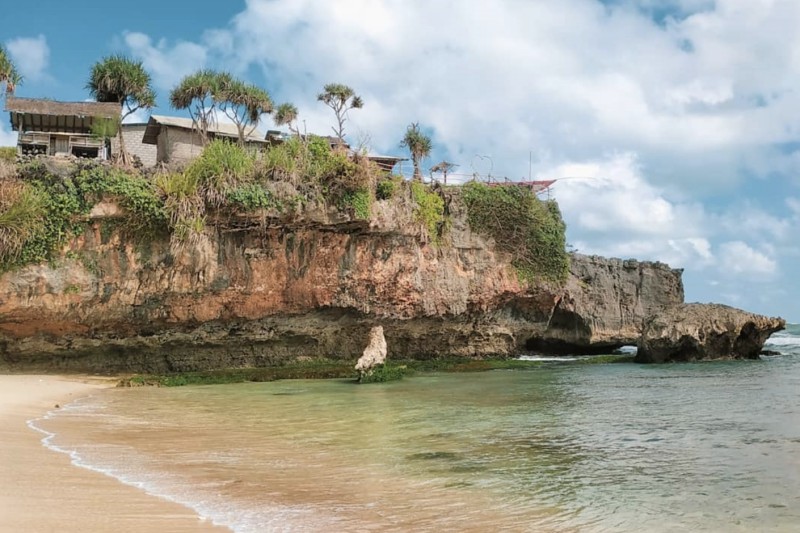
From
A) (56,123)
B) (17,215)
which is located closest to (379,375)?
(17,215)

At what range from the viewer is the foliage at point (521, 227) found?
2692 cm

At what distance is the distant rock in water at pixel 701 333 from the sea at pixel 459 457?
39.3ft

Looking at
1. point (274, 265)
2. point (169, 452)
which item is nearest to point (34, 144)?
point (274, 265)

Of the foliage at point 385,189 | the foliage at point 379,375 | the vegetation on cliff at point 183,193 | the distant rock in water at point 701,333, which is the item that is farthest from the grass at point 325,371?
the foliage at point 385,189

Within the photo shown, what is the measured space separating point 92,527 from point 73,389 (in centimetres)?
1302

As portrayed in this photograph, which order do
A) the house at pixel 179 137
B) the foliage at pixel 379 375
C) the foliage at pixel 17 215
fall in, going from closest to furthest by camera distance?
1. the foliage at pixel 17 215
2. the foliage at pixel 379 375
3. the house at pixel 179 137

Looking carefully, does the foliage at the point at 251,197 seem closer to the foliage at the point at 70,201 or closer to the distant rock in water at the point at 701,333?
the foliage at the point at 70,201

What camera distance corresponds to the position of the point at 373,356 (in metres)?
19.7

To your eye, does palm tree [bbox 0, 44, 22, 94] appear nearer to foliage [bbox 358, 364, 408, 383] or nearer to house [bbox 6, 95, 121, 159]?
house [bbox 6, 95, 121, 159]

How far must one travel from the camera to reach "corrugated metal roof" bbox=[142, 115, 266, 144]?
98.2 feet

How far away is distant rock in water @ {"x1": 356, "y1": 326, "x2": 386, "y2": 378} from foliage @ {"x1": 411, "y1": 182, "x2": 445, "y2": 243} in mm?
6234

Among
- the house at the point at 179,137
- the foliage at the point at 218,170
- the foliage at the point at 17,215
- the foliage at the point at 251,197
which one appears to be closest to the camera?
the foliage at the point at 17,215

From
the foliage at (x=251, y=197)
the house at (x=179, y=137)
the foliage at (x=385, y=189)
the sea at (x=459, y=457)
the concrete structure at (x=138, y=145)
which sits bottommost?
the sea at (x=459, y=457)

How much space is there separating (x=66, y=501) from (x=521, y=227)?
24014 mm
